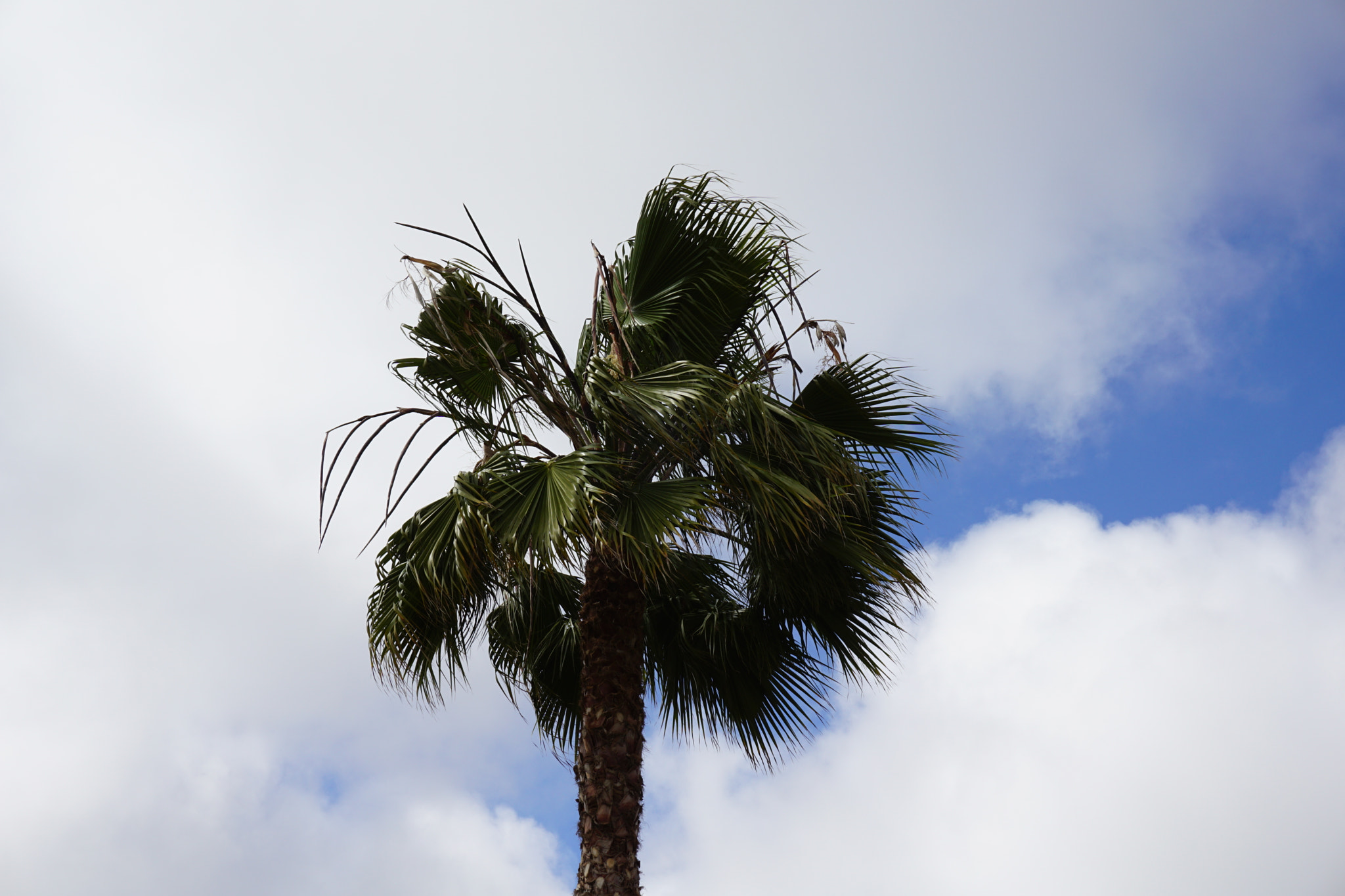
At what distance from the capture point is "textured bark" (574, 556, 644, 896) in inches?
210

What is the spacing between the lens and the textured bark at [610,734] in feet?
17.5

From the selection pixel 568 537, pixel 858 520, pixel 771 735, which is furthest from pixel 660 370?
pixel 771 735

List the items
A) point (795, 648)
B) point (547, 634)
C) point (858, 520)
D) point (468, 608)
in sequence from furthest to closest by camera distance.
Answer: point (547, 634) < point (795, 648) < point (858, 520) < point (468, 608)

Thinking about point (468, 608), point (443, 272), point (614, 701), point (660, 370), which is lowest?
point (614, 701)

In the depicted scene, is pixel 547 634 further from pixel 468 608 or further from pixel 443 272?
pixel 443 272

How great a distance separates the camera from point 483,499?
5250 mm

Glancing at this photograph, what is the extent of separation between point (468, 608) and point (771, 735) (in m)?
2.37

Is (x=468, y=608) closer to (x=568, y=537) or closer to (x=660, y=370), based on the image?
(x=568, y=537)

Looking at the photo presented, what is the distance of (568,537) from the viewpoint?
501 cm

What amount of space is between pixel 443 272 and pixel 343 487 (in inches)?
53.6

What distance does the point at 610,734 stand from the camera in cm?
554

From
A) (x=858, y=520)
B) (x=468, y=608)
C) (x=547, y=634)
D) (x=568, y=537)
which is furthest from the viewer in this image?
(x=547, y=634)

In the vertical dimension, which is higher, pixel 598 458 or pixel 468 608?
pixel 598 458

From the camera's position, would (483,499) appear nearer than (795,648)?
Yes
